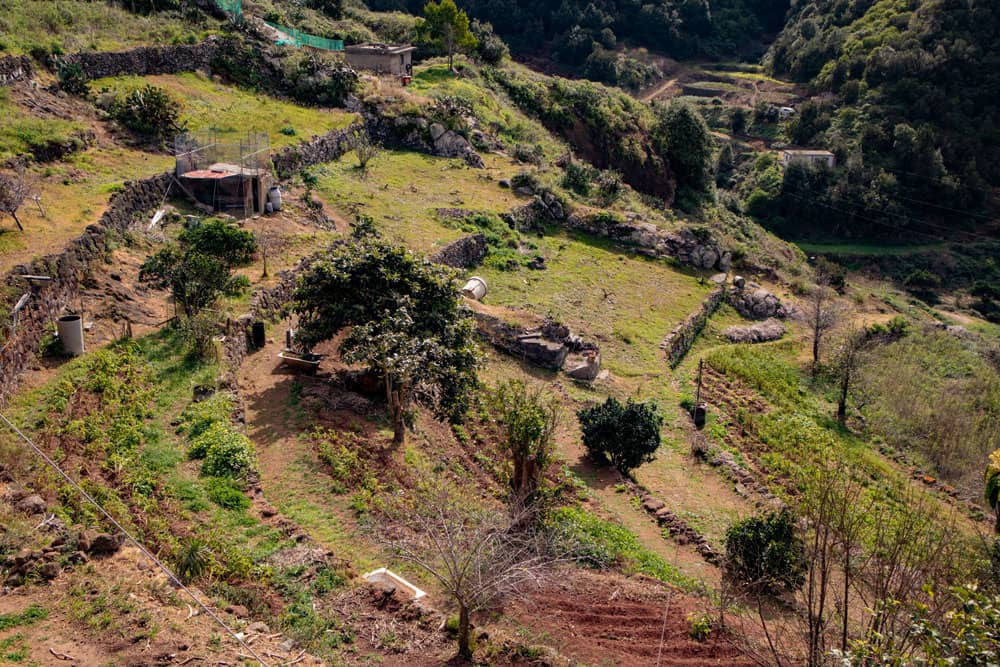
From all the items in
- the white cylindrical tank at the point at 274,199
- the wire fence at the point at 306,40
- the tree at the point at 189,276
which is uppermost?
the wire fence at the point at 306,40

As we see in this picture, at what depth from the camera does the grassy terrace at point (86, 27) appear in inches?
1078

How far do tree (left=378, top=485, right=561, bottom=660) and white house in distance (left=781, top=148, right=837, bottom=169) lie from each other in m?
54.9

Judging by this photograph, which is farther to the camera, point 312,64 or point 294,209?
point 312,64

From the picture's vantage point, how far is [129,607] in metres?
9.39

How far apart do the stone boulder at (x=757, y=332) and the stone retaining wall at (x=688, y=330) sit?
3.60 feet

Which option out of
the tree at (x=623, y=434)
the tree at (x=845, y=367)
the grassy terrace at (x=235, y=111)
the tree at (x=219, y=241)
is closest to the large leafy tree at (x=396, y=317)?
the tree at (x=623, y=434)

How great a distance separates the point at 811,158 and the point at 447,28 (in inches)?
1221

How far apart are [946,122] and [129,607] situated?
2747 inches

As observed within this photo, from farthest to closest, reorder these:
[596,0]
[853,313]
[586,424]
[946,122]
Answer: [596,0] < [946,122] < [853,313] < [586,424]

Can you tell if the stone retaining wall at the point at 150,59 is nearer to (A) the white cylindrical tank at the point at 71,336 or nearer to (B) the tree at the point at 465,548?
(A) the white cylindrical tank at the point at 71,336

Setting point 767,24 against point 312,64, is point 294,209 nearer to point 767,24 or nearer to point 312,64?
point 312,64

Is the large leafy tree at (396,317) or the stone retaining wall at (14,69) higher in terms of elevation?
the stone retaining wall at (14,69)

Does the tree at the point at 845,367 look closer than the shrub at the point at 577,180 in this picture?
Yes

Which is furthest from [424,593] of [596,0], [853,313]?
[596,0]
